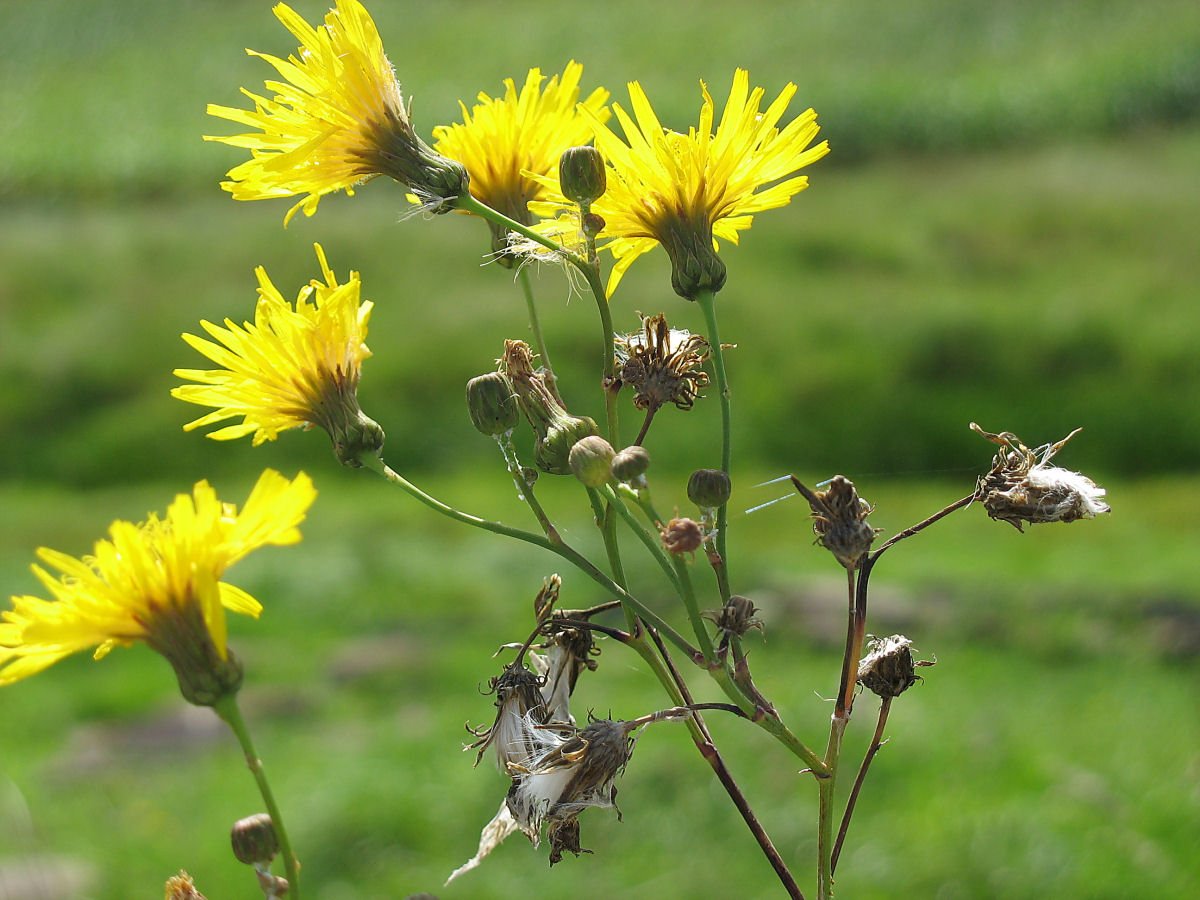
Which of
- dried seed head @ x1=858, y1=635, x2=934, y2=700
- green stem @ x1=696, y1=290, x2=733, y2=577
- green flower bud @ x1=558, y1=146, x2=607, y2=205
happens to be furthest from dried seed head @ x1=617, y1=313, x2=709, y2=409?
dried seed head @ x1=858, y1=635, x2=934, y2=700

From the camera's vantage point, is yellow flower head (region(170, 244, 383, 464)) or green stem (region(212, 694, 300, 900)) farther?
yellow flower head (region(170, 244, 383, 464))

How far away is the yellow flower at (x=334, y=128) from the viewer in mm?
1066

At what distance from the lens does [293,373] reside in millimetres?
1080

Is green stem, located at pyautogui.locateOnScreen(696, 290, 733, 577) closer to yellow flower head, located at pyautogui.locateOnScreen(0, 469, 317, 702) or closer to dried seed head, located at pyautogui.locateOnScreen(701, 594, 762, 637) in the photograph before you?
dried seed head, located at pyautogui.locateOnScreen(701, 594, 762, 637)

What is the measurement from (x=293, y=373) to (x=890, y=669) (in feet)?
1.73

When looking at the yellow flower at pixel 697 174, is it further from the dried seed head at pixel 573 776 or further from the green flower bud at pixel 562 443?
the dried seed head at pixel 573 776

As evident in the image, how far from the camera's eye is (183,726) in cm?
588

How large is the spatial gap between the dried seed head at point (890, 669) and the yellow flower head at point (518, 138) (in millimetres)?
477

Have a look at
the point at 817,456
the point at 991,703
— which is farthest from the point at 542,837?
the point at 817,456

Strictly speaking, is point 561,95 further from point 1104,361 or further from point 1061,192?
point 1061,192

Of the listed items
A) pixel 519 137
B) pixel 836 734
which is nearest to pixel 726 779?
pixel 836 734

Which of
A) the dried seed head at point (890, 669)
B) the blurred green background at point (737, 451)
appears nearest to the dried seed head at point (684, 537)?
the dried seed head at point (890, 669)

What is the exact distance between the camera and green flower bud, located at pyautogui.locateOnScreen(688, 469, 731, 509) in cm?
97

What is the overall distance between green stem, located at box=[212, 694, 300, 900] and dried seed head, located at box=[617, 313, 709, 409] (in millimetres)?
→ 404
